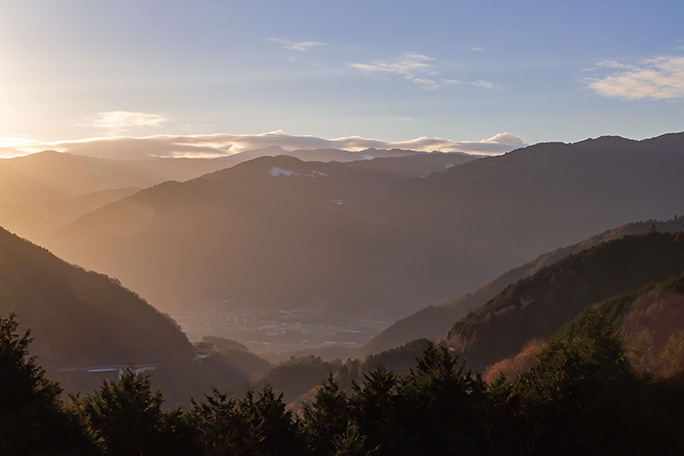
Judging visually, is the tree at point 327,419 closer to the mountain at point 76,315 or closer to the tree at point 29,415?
the tree at point 29,415

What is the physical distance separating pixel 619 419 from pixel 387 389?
1138cm

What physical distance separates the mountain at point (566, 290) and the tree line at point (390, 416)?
250ft

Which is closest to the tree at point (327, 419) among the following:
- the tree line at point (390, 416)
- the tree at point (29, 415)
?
the tree line at point (390, 416)

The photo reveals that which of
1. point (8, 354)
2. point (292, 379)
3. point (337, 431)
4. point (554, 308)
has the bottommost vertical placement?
point (292, 379)

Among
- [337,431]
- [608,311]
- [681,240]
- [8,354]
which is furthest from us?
[681,240]

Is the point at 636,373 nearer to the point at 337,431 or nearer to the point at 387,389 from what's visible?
the point at 387,389

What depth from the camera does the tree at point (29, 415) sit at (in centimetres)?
2656

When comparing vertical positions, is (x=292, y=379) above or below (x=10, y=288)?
below

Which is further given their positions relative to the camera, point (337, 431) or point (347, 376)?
point (347, 376)

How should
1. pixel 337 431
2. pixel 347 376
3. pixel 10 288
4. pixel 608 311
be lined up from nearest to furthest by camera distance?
pixel 337 431 → pixel 608 311 → pixel 347 376 → pixel 10 288

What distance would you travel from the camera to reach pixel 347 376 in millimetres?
130125

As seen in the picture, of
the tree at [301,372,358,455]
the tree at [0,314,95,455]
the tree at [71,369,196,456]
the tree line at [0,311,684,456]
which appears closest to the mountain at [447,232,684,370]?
the tree line at [0,311,684,456]

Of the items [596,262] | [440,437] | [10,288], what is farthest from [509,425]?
[10,288]

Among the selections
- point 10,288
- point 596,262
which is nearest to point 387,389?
point 596,262
